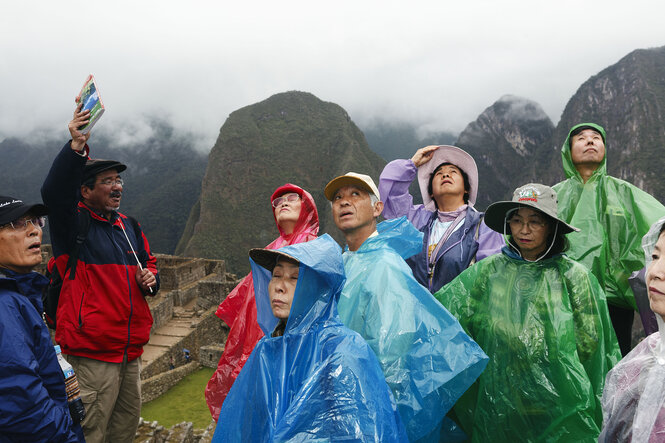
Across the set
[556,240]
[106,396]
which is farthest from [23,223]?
[556,240]

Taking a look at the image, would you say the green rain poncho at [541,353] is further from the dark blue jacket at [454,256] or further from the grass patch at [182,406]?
the grass patch at [182,406]

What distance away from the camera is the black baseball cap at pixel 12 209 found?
94.3 inches

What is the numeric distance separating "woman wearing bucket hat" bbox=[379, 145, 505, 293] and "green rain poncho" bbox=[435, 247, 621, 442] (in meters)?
0.65

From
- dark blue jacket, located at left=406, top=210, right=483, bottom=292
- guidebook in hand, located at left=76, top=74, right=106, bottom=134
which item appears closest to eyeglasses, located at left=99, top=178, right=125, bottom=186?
guidebook in hand, located at left=76, top=74, right=106, bottom=134

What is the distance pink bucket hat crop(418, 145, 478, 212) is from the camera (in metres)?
3.92

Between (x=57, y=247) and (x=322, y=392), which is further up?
(x=57, y=247)

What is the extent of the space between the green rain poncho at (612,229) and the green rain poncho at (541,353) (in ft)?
3.41

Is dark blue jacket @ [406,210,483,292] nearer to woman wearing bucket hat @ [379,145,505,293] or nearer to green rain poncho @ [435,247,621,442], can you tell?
woman wearing bucket hat @ [379,145,505,293]

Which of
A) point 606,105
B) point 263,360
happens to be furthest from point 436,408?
point 606,105

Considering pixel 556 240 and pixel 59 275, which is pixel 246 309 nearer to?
pixel 59 275

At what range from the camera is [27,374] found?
2111 millimetres

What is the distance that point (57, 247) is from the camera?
3.36 metres

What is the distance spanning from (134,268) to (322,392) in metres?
2.65

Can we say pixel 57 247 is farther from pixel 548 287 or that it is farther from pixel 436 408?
pixel 548 287
